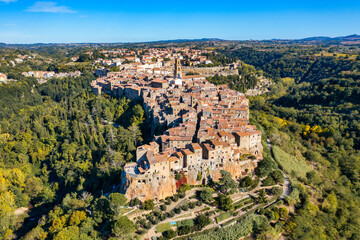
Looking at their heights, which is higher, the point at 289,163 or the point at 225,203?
the point at 225,203

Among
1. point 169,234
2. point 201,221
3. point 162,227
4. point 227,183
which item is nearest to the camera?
point 169,234

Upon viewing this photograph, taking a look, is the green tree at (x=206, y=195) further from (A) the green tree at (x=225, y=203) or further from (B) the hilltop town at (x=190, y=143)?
(B) the hilltop town at (x=190, y=143)

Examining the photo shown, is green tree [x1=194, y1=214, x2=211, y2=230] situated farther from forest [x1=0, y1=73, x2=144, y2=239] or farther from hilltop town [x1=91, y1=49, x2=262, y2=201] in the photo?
forest [x1=0, y1=73, x2=144, y2=239]

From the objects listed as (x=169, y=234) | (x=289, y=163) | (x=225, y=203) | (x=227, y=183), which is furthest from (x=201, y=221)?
(x=289, y=163)

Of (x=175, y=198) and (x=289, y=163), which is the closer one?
(x=175, y=198)

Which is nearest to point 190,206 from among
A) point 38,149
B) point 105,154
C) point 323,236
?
point 323,236

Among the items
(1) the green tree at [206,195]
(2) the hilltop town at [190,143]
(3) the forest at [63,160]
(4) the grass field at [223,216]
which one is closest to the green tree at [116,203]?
(3) the forest at [63,160]

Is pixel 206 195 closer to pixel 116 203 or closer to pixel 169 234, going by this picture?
pixel 169 234
